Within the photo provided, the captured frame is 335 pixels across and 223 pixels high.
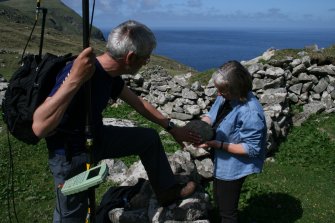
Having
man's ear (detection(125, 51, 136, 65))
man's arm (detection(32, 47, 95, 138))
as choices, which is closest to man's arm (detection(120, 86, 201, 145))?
man's ear (detection(125, 51, 136, 65))

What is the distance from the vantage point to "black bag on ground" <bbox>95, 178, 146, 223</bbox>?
744 centimetres

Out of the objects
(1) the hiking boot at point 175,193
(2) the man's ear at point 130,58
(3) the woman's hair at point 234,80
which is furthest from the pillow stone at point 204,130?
(2) the man's ear at point 130,58

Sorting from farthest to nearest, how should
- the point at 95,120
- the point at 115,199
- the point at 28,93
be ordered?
the point at 115,199
the point at 95,120
the point at 28,93

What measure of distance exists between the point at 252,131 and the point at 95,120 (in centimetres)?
228

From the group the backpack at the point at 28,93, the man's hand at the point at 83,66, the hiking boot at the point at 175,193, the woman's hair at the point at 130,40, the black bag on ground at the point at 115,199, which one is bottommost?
the black bag on ground at the point at 115,199

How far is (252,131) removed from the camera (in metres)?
6.27

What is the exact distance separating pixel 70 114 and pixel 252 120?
2.62 metres

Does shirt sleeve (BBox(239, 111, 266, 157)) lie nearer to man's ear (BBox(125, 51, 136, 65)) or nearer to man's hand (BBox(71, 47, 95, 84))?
man's ear (BBox(125, 51, 136, 65))

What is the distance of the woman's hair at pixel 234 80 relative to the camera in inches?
245

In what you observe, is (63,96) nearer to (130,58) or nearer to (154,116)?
(130,58)

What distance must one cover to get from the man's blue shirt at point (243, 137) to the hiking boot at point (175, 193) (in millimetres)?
662

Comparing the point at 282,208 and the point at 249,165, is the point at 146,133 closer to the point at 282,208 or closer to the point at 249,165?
the point at 249,165

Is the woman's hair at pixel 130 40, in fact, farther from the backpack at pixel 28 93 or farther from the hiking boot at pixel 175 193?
the hiking boot at pixel 175 193

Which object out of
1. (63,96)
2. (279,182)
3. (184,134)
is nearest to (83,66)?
(63,96)
